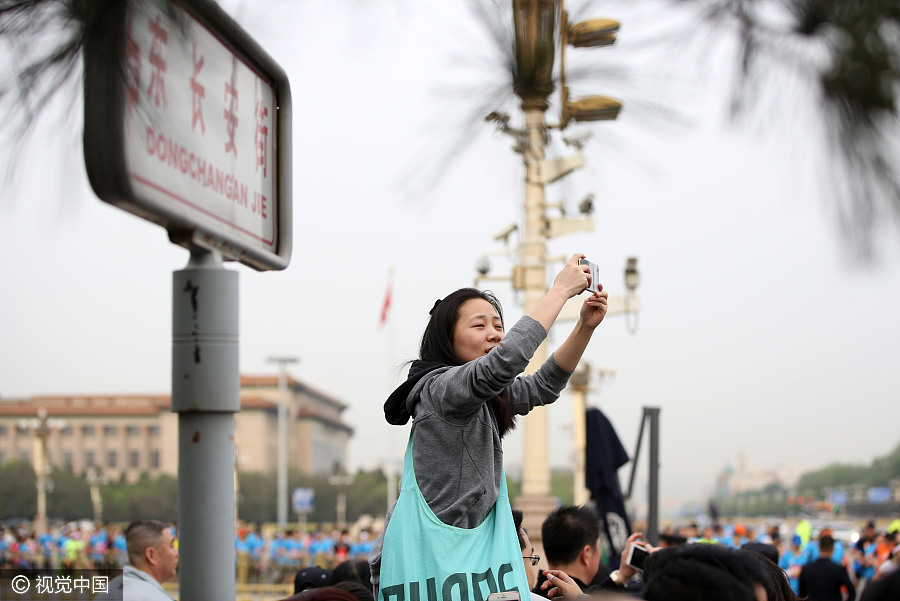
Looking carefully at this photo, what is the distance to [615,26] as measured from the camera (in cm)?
168

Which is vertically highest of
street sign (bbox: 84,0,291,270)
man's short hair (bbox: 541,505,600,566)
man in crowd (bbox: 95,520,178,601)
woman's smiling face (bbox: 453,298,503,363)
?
street sign (bbox: 84,0,291,270)

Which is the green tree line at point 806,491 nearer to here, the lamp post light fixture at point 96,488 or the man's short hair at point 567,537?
the lamp post light fixture at point 96,488

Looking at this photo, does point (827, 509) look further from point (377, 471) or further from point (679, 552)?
point (679, 552)

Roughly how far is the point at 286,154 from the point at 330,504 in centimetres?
10255

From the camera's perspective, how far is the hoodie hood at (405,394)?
2590 millimetres

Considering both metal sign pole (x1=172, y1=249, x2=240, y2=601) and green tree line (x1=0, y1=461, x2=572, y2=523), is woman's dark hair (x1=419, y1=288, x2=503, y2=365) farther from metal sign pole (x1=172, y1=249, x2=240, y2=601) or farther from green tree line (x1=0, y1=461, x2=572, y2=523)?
green tree line (x1=0, y1=461, x2=572, y2=523)

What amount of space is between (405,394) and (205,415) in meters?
0.88

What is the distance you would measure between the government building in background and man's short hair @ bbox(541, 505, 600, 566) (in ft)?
279

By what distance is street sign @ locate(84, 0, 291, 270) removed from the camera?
4.45 ft

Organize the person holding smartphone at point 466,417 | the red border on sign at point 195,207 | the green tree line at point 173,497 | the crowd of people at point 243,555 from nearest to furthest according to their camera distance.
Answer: the red border on sign at point 195,207 → the person holding smartphone at point 466,417 → the crowd of people at point 243,555 → the green tree line at point 173,497

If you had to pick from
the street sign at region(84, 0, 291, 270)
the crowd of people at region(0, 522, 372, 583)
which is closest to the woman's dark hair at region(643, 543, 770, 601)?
the street sign at region(84, 0, 291, 270)

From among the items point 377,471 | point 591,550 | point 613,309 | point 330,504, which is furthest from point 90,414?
point 591,550

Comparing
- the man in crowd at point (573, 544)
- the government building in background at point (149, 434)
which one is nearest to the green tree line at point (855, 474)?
the government building in background at point (149, 434)

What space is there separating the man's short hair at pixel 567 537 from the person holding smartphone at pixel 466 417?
6.18 feet
